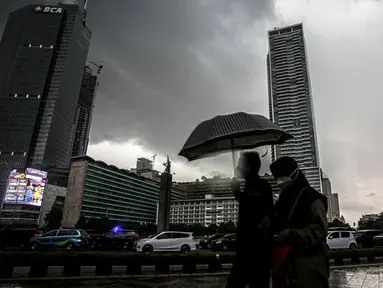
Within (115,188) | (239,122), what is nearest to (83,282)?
(239,122)

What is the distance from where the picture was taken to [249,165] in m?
3.08

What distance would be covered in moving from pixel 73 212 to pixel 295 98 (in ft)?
340

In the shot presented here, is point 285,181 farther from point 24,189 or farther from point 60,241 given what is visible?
point 24,189

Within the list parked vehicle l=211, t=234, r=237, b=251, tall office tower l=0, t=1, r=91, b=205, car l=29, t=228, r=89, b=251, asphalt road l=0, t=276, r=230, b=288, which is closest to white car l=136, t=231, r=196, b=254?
parked vehicle l=211, t=234, r=237, b=251

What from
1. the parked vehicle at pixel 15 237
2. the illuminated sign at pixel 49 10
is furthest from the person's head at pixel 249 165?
the illuminated sign at pixel 49 10

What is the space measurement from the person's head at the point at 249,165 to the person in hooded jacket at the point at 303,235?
2.01 ft

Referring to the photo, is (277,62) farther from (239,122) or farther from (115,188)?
(239,122)

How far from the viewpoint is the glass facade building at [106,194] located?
9500cm

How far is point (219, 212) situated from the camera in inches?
5482

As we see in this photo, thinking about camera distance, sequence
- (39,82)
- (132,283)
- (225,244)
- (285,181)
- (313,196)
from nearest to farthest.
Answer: (313,196), (285,181), (132,283), (225,244), (39,82)

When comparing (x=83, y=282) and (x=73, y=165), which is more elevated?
(x=73, y=165)

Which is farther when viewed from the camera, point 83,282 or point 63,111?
point 63,111

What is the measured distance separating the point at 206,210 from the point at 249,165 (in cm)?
14451

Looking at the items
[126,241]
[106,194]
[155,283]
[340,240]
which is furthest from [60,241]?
[106,194]
